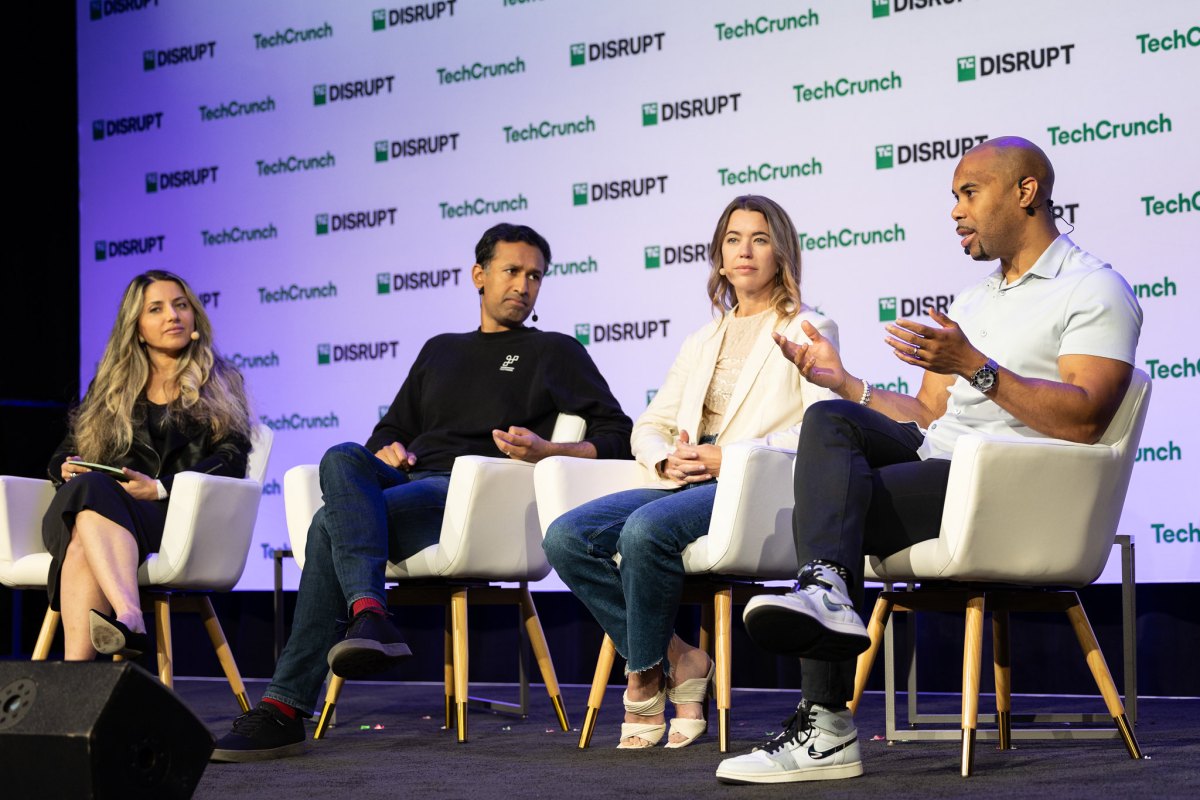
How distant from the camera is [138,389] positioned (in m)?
4.14

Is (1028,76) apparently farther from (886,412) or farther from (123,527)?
(123,527)

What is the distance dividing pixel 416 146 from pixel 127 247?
5.32 ft

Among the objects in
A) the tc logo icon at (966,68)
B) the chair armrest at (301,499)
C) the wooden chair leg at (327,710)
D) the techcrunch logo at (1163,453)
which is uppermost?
the tc logo icon at (966,68)

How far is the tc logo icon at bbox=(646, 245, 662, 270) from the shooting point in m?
5.26

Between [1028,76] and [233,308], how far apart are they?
139 inches

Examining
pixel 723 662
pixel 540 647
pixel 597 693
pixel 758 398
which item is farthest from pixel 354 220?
pixel 723 662

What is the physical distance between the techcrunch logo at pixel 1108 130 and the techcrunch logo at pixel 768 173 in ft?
2.67

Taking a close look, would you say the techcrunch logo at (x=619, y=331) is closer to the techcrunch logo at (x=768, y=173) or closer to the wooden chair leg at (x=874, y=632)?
the techcrunch logo at (x=768, y=173)

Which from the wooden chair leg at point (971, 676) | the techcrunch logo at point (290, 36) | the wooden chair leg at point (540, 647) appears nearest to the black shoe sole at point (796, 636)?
the wooden chair leg at point (971, 676)

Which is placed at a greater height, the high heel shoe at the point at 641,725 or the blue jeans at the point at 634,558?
the blue jeans at the point at 634,558

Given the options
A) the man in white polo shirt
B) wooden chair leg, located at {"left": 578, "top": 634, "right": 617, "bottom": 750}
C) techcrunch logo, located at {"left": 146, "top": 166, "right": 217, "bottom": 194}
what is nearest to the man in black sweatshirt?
wooden chair leg, located at {"left": 578, "top": 634, "right": 617, "bottom": 750}

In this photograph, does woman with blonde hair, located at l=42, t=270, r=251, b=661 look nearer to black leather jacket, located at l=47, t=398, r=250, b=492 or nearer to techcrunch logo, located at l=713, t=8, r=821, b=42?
black leather jacket, located at l=47, t=398, r=250, b=492

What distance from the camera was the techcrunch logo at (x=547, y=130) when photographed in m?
5.49

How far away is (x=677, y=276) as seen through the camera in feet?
17.1
